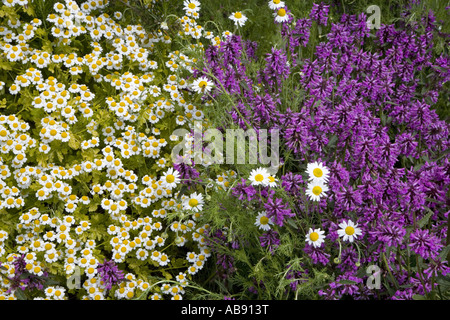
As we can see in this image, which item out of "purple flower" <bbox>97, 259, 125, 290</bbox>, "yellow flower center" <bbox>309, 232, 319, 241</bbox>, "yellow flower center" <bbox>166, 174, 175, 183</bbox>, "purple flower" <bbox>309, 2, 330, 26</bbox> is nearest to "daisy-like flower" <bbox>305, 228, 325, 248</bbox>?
"yellow flower center" <bbox>309, 232, 319, 241</bbox>

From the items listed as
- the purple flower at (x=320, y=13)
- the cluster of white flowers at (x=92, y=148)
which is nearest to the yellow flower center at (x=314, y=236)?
the cluster of white flowers at (x=92, y=148)

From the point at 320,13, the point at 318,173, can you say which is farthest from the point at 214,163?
the point at 320,13

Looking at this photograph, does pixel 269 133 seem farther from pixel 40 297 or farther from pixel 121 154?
pixel 40 297

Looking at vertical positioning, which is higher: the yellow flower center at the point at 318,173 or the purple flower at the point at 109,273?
the yellow flower center at the point at 318,173

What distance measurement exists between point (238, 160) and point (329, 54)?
2.83ft

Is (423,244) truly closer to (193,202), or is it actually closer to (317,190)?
(317,190)

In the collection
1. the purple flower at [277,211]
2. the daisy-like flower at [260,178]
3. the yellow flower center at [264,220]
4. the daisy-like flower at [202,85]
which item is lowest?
the yellow flower center at [264,220]

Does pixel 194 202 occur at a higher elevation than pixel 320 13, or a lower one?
lower

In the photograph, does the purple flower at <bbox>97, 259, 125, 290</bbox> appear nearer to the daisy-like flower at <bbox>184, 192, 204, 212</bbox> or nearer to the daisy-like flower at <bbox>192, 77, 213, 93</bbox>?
the daisy-like flower at <bbox>184, 192, 204, 212</bbox>

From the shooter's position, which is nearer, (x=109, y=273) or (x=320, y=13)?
(x=109, y=273)

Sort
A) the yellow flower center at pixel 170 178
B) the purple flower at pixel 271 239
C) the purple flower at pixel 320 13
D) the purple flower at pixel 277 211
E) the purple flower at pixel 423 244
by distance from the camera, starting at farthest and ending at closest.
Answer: the purple flower at pixel 320 13
the yellow flower center at pixel 170 178
the purple flower at pixel 271 239
the purple flower at pixel 277 211
the purple flower at pixel 423 244

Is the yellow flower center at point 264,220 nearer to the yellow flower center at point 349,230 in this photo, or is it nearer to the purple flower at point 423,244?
the yellow flower center at point 349,230

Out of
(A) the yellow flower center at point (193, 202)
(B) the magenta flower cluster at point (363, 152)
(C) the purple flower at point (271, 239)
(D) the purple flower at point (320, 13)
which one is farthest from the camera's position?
(D) the purple flower at point (320, 13)

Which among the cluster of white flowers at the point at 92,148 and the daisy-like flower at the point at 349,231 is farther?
the cluster of white flowers at the point at 92,148
